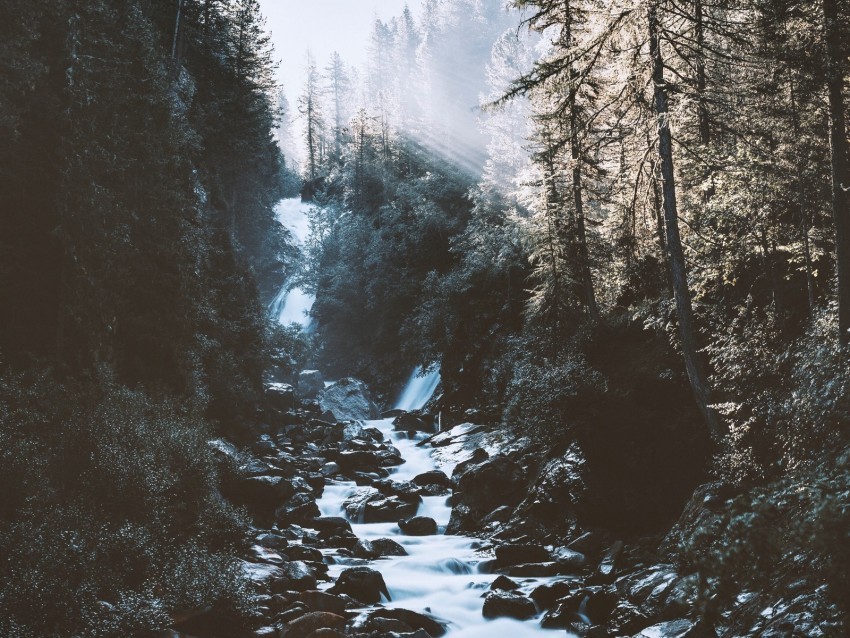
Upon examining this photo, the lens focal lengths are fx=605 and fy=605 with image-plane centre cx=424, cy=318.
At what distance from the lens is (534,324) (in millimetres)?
25891

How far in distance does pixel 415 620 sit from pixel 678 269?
30.5ft

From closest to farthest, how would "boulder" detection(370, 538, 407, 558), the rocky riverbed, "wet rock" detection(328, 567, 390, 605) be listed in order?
1. the rocky riverbed
2. "wet rock" detection(328, 567, 390, 605)
3. "boulder" detection(370, 538, 407, 558)

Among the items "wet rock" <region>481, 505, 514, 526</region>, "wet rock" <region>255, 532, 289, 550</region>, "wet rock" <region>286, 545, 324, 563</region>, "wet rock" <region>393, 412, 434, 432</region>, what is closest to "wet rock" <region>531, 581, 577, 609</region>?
"wet rock" <region>481, 505, 514, 526</region>

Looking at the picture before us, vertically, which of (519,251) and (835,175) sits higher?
(519,251)

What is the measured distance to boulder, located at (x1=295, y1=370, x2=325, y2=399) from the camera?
40600 mm

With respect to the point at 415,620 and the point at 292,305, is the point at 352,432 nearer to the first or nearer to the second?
the point at 415,620

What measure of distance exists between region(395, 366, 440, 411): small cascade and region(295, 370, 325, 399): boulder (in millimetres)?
5630

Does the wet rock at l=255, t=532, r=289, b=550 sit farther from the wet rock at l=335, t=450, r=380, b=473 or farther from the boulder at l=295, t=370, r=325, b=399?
the boulder at l=295, t=370, r=325, b=399

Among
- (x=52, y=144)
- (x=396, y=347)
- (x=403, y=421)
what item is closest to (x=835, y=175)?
(x=52, y=144)

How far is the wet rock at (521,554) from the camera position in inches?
587

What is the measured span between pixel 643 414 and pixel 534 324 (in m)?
10.5

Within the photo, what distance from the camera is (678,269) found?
13.4 m

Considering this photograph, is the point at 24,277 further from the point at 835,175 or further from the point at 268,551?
the point at 835,175

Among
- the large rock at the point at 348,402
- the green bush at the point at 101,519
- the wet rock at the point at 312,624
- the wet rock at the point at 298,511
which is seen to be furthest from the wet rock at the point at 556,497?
the large rock at the point at 348,402
